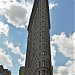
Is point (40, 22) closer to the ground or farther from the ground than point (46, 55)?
farther from the ground

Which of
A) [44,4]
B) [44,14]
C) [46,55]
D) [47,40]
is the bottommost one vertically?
[46,55]

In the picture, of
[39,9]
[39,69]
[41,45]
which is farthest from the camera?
[39,9]

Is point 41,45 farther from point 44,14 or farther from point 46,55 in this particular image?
point 44,14

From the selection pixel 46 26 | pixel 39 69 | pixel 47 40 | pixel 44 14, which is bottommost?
pixel 39 69

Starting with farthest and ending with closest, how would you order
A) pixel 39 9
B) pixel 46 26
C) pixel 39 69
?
pixel 39 9 < pixel 46 26 < pixel 39 69

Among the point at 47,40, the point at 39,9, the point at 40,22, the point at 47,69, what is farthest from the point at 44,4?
the point at 47,69

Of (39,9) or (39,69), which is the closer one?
(39,69)

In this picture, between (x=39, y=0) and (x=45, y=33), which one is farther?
(x=39, y=0)

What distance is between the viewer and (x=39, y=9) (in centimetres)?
11256

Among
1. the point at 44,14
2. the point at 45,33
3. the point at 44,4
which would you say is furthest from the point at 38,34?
the point at 44,4

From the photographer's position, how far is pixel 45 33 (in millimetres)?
102938

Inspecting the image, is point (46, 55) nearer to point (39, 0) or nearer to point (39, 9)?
point (39, 9)

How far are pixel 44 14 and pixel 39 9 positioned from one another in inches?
257

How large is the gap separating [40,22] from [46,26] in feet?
12.5
